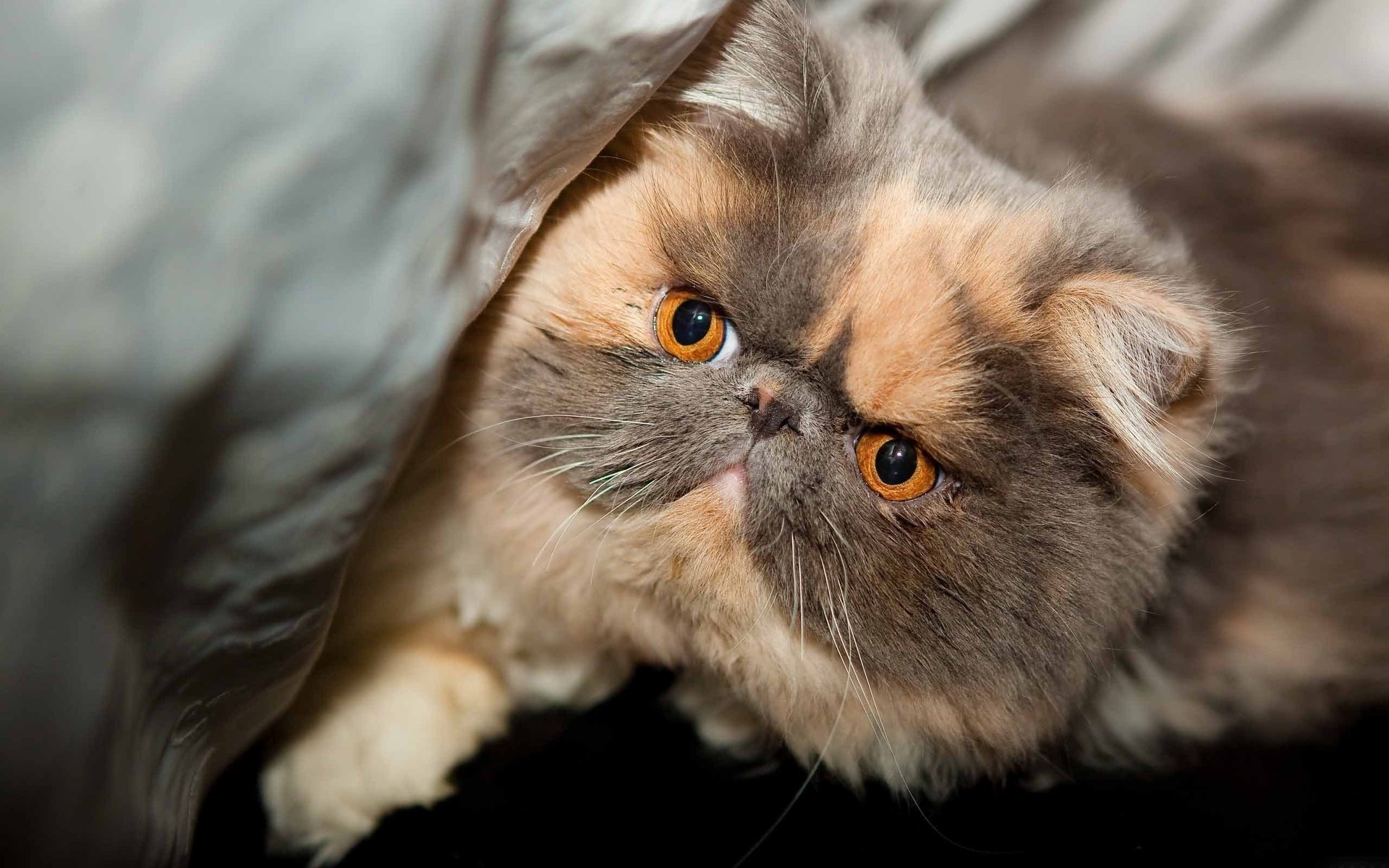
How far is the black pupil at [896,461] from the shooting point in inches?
43.5

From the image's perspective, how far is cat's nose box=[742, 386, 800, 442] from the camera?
109 cm

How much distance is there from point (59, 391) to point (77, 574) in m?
0.14

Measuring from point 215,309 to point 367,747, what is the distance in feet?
2.84

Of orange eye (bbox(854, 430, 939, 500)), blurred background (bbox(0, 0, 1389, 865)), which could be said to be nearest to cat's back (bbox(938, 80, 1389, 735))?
orange eye (bbox(854, 430, 939, 500))

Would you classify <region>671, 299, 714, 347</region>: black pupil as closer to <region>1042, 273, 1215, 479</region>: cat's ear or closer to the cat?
the cat

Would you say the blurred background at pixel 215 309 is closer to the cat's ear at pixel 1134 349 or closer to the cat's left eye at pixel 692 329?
the cat's left eye at pixel 692 329

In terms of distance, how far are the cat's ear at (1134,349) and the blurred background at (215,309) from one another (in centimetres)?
53

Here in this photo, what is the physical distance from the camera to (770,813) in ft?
4.60

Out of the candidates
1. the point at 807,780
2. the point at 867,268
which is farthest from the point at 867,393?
the point at 807,780

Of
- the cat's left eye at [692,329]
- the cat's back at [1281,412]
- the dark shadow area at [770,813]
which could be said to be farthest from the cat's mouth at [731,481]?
the cat's back at [1281,412]

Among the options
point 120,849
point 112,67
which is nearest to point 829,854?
point 120,849

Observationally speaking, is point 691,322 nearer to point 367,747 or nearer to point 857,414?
point 857,414

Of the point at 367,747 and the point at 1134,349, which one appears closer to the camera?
the point at 1134,349

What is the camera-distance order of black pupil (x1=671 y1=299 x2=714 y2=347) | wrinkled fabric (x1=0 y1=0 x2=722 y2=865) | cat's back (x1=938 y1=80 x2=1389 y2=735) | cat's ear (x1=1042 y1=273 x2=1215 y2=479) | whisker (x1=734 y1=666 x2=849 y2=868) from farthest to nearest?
cat's back (x1=938 y1=80 x2=1389 y2=735), whisker (x1=734 y1=666 x2=849 y2=868), black pupil (x1=671 y1=299 x2=714 y2=347), cat's ear (x1=1042 y1=273 x2=1215 y2=479), wrinkled fabric (x1=0 y1=0 x2=722 y2=865)
